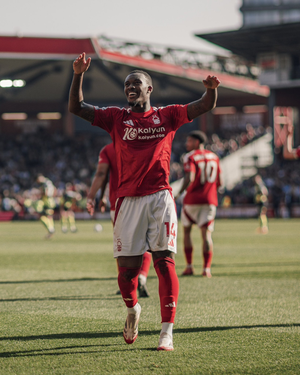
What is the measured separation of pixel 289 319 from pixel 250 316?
1.34 feet

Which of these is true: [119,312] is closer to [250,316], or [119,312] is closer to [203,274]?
[250,316]

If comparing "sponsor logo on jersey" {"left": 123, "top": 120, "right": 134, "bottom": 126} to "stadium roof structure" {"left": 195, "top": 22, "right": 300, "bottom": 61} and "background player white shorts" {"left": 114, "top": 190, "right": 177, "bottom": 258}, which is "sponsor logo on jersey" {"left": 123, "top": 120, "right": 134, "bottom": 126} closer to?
"background player white shorts" {"left": 114, "top": 190, "right": 177, "bottom": 258}

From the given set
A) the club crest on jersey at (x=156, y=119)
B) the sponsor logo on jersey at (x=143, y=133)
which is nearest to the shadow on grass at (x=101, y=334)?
the sponsor logo on jersey at (x=143, y=133)

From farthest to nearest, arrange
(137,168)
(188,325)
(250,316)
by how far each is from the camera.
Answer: (250,316), (188,325), (137,168)

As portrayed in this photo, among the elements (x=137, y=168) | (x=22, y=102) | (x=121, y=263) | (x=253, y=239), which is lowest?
(x=253, y=239)

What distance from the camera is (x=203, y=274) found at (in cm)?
974

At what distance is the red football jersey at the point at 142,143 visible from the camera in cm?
482

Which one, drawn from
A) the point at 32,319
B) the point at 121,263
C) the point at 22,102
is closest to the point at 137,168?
the point at 121,263

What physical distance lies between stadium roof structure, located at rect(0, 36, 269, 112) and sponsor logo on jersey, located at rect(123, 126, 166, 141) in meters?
28.6

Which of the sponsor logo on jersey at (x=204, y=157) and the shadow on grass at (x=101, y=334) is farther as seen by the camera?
the sponsor logo on jersey at (x=204, y=157)

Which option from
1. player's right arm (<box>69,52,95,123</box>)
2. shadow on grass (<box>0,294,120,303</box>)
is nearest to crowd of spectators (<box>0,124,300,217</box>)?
shadow on grass (<box>0,294,120,303</box>)

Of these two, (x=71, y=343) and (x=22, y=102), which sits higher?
(x=22, y=102)

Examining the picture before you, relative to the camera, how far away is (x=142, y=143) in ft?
15.9

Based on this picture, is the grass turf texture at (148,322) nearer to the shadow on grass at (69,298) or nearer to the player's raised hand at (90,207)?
the shadow on grass at (69,298)
